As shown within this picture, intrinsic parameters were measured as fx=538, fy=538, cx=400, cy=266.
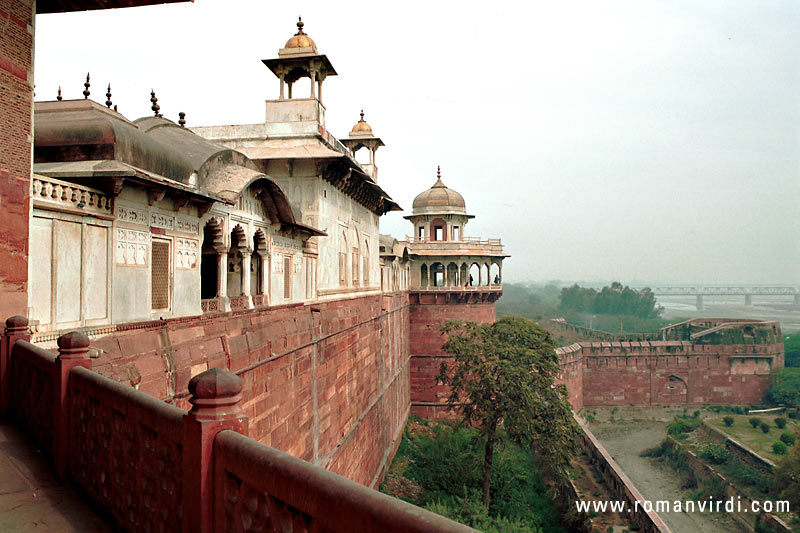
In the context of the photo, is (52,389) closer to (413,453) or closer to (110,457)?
(110,457)

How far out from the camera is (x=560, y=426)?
1639 cm

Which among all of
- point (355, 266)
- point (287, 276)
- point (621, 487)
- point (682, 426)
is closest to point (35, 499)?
point (287, 276)

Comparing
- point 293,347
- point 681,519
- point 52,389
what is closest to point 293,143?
point 293,347

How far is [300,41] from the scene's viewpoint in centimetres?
1383

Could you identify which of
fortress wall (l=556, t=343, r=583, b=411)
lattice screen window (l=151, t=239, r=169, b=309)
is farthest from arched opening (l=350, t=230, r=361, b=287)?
fortress wall (l=556, t=343, r=583, b=411)

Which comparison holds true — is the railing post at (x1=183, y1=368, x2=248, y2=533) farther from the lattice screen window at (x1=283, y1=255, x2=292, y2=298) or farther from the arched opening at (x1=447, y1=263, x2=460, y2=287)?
the arched opening at (x1=447, y1=263, x2=460, y2=287)

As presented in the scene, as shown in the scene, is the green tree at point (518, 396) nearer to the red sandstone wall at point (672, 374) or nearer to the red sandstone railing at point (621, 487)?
the red sandstone railing at point (621, 487)

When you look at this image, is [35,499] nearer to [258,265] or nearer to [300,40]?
[258,265]

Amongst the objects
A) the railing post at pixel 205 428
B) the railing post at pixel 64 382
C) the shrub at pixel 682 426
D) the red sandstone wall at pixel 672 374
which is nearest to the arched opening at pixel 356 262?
the railing post at pixel 64 382

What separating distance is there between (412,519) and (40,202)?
16.0 feet

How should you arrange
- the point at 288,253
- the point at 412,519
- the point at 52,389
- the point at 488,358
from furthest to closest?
the point at 488,358
the point at 288,253
the point at 52,389
the point at 412,519

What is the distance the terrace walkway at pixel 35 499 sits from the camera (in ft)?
9.20

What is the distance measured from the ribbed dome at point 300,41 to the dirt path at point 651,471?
20601 millimetres

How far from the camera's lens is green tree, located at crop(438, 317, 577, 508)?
16.5 m
